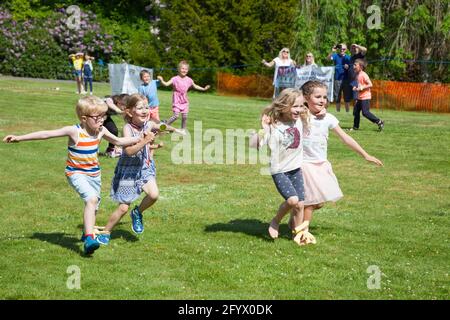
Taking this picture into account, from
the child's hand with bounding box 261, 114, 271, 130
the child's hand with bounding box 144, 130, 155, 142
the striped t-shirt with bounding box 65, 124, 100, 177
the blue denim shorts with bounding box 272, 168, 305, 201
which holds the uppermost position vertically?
the child's hand with bounding box 261, 114, 271, 130

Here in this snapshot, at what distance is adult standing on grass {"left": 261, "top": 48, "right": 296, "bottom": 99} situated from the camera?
26664 millimetres

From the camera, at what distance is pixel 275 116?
8.20 m

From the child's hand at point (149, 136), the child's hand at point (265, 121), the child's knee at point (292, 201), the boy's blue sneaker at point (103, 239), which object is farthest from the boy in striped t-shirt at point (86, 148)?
the child's knee at point (292, 201)

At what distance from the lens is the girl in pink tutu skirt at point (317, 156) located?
27.4ft

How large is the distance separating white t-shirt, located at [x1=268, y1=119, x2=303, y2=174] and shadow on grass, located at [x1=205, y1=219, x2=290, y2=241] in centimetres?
85

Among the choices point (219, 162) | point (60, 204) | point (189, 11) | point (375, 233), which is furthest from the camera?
point (189, 11)

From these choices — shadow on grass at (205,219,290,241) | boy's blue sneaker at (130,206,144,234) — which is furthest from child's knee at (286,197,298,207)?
boy's blue sneaker at (130,206,144,234)

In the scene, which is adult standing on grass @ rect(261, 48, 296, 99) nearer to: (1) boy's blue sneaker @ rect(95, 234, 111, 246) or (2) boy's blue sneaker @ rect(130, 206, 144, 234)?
(2) boy's blue sneaker @ rect(130, 206, 144, 234)

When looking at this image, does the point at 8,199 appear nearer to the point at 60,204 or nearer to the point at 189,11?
the point at 60,204

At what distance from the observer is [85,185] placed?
25.2 ft

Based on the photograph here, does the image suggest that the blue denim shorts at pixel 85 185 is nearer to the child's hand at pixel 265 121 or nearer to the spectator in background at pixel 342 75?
the child's hand at pixel 265 121

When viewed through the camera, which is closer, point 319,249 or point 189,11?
point 319,249

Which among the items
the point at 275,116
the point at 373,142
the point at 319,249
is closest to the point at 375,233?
the point at 319,249
